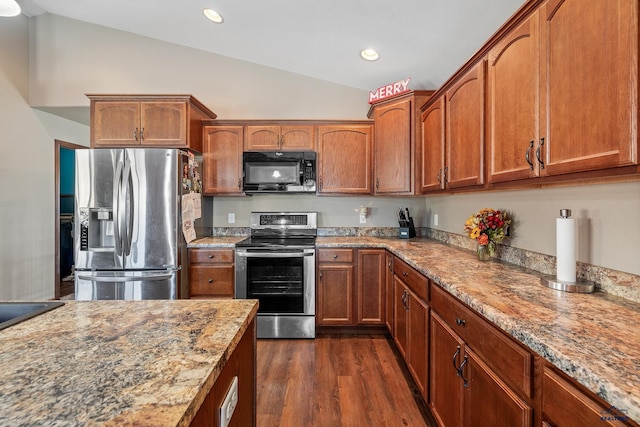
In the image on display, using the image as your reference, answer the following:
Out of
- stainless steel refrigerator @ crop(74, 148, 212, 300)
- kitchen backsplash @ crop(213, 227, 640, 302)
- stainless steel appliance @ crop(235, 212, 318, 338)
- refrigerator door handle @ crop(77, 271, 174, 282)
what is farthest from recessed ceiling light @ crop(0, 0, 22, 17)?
kitchen backsplash @ crop(213, 227, 640, 302)

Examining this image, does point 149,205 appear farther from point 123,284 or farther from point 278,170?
Answer: point 278,170

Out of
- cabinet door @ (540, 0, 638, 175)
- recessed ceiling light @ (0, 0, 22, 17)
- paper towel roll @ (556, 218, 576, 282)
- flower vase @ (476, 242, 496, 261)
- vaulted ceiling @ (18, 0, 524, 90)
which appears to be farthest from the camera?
vaulted ceiling @ (18, 0, 524, 90)

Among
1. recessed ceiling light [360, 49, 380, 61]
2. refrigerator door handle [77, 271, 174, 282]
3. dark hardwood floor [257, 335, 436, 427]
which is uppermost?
recessed ceiling light [360, 49, 380, 61]

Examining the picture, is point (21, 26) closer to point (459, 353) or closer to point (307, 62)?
point (307, 62)

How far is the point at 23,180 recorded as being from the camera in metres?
3.46

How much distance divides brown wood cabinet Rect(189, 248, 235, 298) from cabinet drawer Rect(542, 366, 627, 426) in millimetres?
2538

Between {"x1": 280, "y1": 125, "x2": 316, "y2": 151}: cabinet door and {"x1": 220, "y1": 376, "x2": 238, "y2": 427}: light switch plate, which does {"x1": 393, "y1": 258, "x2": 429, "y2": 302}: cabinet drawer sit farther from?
{"x1": 280, "y1": 125, "x2": 316, "y2": 151}: cabinet door

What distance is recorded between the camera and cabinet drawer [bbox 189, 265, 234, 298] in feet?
9.54

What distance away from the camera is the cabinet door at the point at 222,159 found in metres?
3.24

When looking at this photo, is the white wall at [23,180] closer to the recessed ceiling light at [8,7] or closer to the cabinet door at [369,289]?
the recessed ceiling light at [8,7]

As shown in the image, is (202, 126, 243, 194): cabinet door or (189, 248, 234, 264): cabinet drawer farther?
(202, 126, 243, 194): cabinet door

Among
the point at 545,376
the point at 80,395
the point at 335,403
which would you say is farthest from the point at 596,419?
the point at 335,403

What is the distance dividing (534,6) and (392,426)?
2208 mm

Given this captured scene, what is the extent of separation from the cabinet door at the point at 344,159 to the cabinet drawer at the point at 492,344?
188cm
